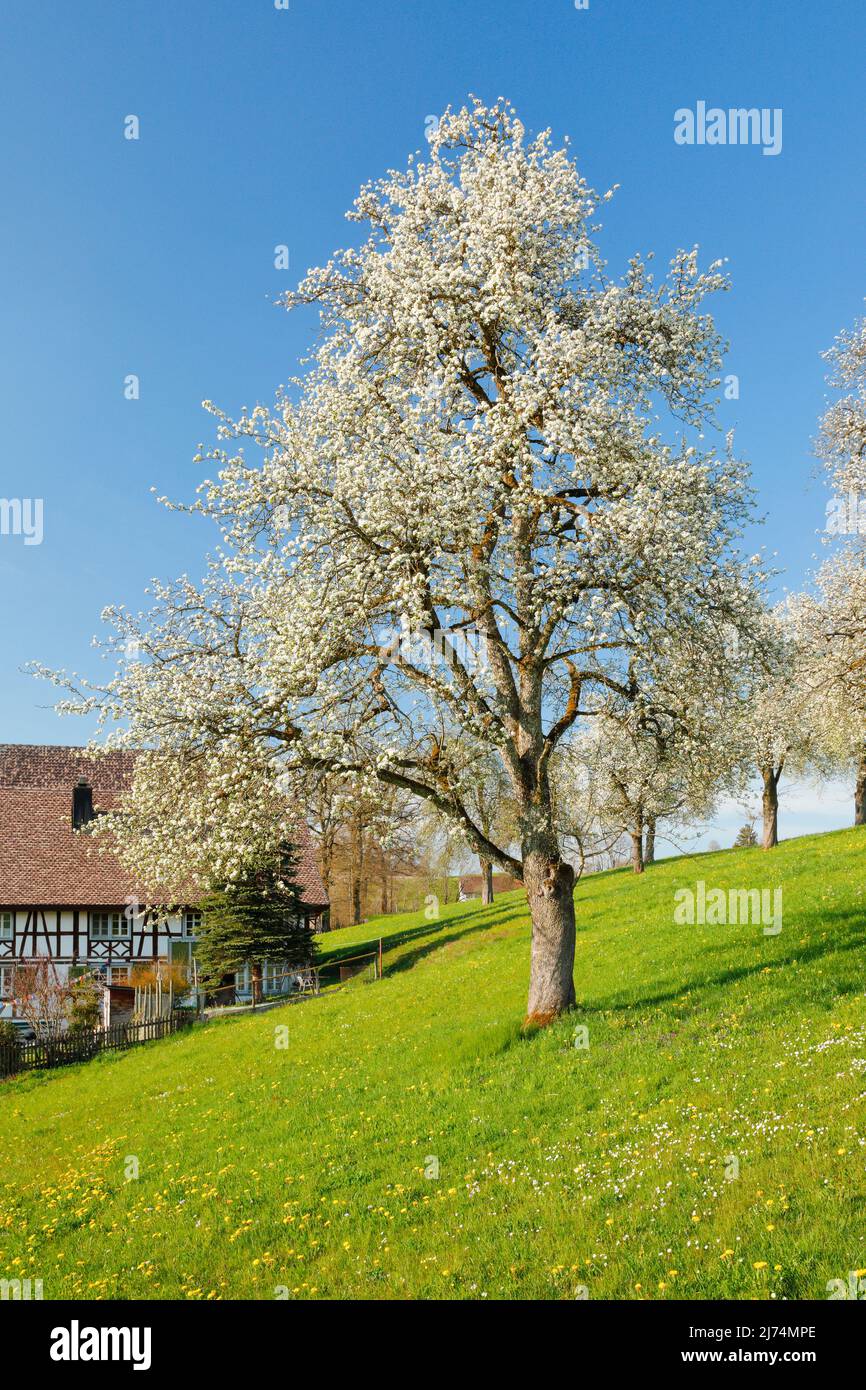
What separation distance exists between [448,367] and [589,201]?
4210 millimetres

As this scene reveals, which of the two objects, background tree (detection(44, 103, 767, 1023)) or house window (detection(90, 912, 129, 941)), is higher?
background tree (detection(44, 103, 767, 1023))

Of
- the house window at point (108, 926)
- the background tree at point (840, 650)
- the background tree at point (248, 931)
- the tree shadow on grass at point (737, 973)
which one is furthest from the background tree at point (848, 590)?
the house window at point (108, 926)

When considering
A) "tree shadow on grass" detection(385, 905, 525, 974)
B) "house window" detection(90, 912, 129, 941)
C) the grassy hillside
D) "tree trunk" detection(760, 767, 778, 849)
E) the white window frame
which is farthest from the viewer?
Result: the white window frame

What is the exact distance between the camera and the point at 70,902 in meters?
42.0

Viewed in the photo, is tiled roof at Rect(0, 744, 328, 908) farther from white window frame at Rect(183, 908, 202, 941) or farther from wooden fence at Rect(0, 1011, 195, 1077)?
wooden fence at Rect(0, 1011, 195, 1077)

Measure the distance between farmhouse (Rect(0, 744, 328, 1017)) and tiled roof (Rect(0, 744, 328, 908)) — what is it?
45 mm

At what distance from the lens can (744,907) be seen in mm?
24828

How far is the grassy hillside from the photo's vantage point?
883 cm

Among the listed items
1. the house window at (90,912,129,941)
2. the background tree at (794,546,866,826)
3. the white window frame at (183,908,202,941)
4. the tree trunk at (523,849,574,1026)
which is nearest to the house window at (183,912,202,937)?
the white window frame at (183,908,202,941)

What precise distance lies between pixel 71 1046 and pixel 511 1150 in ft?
69.0

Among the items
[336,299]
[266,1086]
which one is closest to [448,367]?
[336,299]

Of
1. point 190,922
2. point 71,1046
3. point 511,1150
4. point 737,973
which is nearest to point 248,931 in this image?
point 190,922

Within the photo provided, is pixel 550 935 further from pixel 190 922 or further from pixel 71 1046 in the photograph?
pixel 190 922
